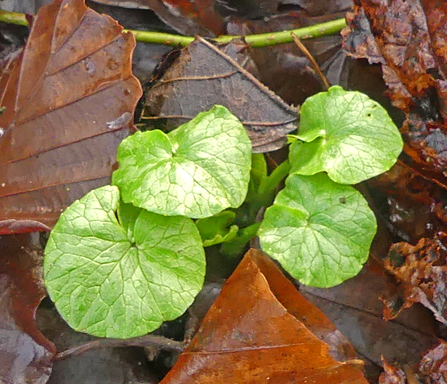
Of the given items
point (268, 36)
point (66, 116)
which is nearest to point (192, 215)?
point (66, 116)

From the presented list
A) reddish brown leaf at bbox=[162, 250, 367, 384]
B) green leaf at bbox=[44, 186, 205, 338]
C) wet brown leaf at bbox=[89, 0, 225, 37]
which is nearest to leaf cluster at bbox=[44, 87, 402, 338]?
green leaf at bbox=[44, 186, 205, 338]

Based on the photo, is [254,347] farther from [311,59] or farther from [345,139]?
[311,59]

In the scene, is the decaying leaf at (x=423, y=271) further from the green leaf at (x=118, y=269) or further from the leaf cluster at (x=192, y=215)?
the green leaf at (x=118, y=269)

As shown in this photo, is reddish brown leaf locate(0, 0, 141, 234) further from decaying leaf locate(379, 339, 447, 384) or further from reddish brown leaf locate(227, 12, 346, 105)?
decaying leaf locate(379, 339, 447, 384)

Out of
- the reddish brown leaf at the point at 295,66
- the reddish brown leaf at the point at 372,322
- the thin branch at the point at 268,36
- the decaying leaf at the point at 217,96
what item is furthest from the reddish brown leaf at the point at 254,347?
the thin branch at the point at 268,36

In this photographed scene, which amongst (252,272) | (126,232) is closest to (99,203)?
(126,232)

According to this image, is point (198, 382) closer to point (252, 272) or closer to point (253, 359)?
point (253, 359)
